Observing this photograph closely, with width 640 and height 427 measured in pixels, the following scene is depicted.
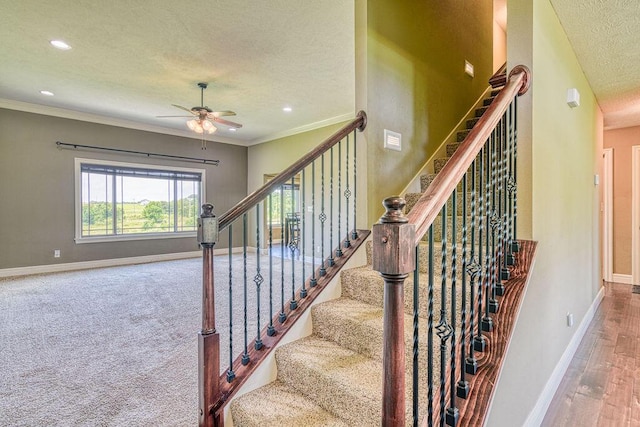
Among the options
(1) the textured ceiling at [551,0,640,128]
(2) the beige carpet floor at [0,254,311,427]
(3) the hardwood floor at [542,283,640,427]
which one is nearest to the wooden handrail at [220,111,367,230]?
(2) the beige carpet floor at [0,254,311,427]

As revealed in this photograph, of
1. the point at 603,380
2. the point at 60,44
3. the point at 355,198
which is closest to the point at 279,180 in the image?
the point at 355,198

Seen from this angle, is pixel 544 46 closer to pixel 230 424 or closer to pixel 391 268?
pixel 391 268

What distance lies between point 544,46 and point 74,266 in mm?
7249

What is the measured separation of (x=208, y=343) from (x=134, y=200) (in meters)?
6.04

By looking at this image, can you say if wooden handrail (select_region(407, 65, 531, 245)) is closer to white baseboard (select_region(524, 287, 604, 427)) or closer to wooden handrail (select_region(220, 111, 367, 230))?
wooden handrail (select_region(220, 111, 367, 230))

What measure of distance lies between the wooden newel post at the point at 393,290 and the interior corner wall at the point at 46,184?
6797 mm

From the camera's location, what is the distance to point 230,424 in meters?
1.65

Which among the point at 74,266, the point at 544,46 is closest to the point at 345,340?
the point at 544,46

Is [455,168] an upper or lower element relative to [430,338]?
upper

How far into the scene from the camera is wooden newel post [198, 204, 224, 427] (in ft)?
5.31

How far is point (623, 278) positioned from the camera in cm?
509

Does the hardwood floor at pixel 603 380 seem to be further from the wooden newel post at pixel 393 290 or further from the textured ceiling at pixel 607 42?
the textured ceiling at pixel 607 42

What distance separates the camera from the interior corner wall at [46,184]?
532 cm

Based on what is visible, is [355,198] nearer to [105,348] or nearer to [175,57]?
[105,348]
